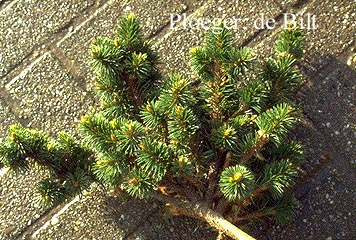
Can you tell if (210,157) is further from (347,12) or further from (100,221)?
(347,12)

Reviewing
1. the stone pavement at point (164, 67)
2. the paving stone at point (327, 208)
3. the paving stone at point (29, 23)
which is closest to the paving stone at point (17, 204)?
the stone pavement at point (164, 67)

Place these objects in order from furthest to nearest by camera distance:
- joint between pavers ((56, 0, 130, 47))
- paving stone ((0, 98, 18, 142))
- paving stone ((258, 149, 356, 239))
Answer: joint between pavers ((56, 0, 130, 47)) → paving stone ((0, 98, 18, 142)) → paving stone ((258, 149, 356, 239))

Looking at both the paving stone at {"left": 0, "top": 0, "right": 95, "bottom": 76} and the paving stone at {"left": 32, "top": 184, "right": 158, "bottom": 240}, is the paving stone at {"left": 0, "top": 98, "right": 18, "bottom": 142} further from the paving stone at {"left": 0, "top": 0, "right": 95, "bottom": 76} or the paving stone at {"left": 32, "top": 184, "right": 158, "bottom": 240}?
the paving stone at {"left": 32, "top": 184, "right": 158, "bottom": 240}

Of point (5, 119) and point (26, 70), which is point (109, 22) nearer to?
point (26, 70)

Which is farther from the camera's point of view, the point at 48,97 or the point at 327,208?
the point at 48,97

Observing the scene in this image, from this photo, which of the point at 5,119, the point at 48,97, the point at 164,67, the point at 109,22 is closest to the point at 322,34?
the point at 164,67

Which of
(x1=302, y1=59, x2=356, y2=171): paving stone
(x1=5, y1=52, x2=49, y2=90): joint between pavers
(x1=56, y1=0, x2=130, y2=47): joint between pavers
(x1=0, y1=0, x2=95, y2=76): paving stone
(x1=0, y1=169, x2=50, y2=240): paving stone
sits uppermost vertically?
(x1=0, y1=0, x2=95, y2=76): paving stone

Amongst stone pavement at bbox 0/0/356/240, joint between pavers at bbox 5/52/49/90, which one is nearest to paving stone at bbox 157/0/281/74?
stone pavement at bbox 0/0/356/240

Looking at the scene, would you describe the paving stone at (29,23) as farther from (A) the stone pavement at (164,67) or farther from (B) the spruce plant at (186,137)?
(B) the spruce plant at (186,137)

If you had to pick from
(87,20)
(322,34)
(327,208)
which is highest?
(87,20)
